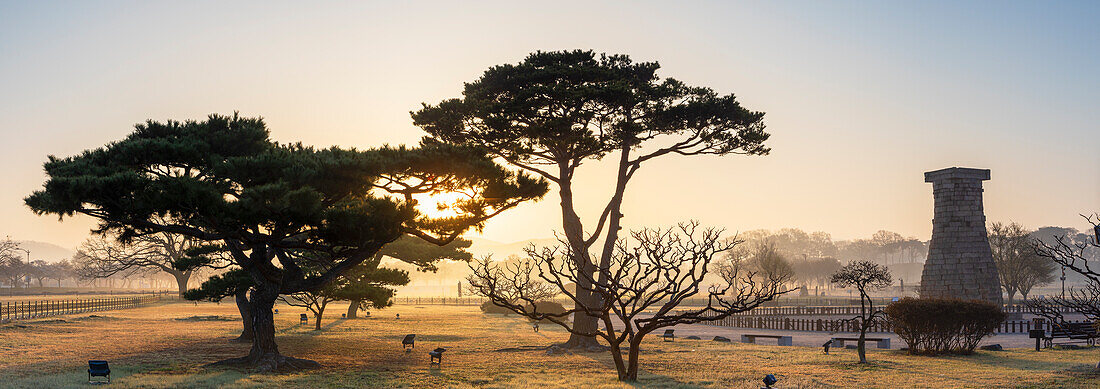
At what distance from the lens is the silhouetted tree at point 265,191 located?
18.7m

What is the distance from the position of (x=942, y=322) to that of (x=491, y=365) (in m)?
16.6

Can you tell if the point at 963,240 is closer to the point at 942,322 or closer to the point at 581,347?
the point at 942,322

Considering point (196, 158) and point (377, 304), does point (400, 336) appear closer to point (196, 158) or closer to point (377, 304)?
point (377, 304)

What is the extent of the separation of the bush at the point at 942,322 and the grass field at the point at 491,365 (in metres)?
0.93

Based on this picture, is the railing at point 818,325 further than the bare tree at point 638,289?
Yes

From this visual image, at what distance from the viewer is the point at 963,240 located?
5022 centimetres

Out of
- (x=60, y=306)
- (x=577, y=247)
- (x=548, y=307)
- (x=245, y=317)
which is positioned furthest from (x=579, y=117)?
(x=60, y=306)

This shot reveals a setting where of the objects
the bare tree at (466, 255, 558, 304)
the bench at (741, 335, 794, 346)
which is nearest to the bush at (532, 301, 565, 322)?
the bare tree at (466, 255, 558, 304)

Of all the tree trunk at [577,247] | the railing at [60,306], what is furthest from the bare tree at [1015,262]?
the railing at [60,306]

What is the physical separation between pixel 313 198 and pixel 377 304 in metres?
16.1

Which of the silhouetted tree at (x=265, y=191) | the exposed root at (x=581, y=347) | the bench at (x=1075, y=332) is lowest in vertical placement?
the exposed root at (x=581, y=347)

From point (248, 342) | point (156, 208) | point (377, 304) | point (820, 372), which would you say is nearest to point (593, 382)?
point (820, 372)

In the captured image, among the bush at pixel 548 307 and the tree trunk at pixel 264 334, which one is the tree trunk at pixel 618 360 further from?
the bush at pixel 548 307

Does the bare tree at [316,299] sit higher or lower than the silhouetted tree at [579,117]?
lower
